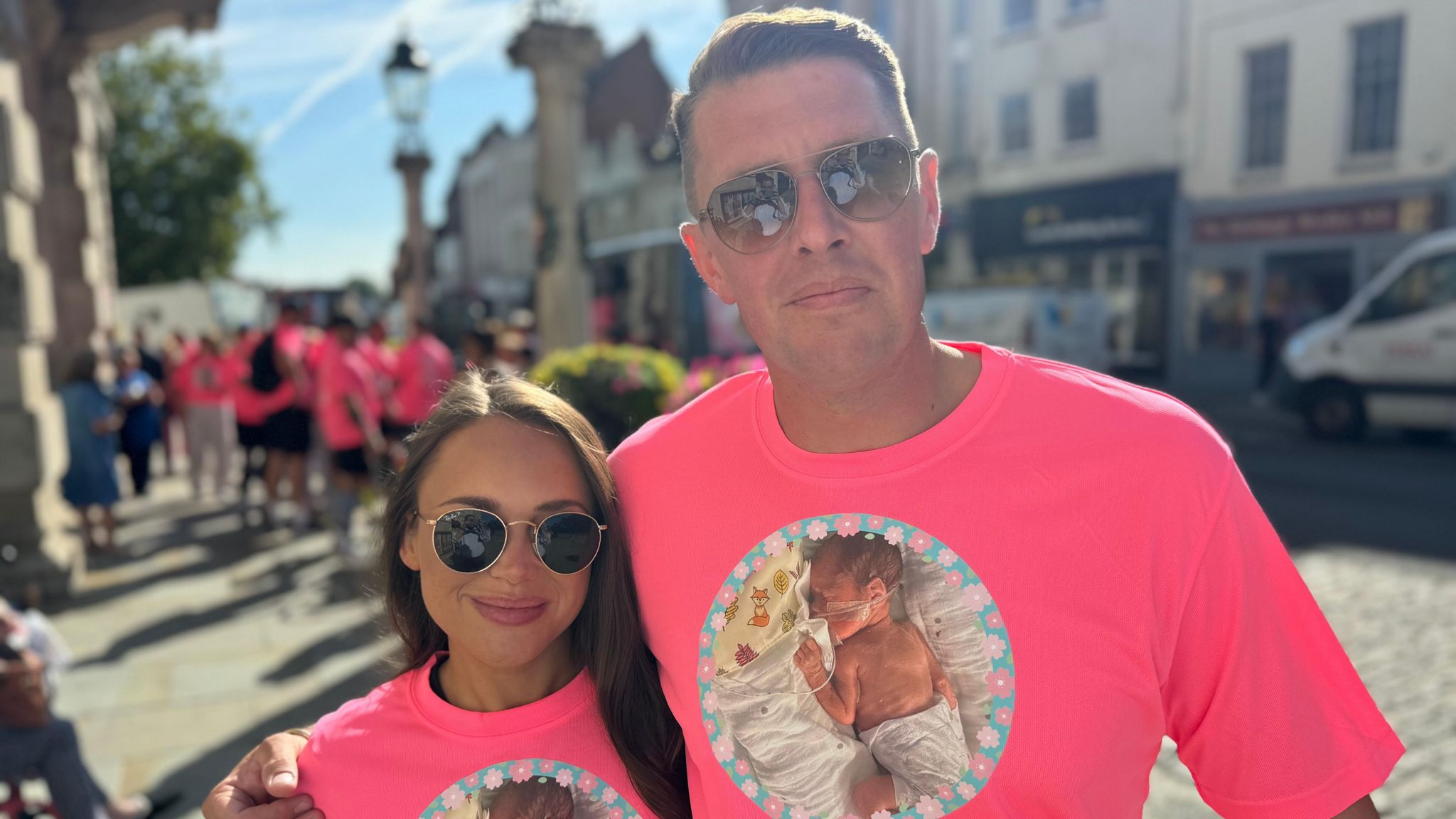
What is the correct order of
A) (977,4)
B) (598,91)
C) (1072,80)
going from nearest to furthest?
(1072,80) → (977,4) → (598,91)

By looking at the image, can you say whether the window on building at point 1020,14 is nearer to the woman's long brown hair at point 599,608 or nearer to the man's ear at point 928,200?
the man's ear at point 928,200

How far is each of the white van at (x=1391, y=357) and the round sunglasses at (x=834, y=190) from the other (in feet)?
39.8

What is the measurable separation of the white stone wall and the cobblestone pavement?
446 inches

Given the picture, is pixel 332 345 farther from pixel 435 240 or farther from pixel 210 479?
pixel 435 240

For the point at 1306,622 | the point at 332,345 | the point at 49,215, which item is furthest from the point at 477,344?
the point at 1306,622

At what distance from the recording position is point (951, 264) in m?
25.1

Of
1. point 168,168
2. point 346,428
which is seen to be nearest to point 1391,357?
point 346,428

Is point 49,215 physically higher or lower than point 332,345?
higher

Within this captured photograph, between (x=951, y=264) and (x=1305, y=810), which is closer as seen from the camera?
(x=1305, y=810)

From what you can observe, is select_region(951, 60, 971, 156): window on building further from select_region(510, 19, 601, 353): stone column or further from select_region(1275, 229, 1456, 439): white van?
select_region(510, 19, 601, 353): stone column

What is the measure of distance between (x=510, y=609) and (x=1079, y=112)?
2237cm

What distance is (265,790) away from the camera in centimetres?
165

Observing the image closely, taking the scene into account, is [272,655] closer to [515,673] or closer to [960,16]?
[515,673]

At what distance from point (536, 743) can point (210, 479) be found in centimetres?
1274
